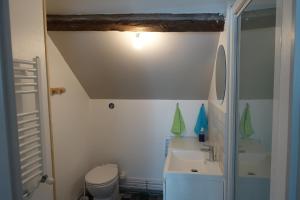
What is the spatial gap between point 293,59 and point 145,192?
2955mm

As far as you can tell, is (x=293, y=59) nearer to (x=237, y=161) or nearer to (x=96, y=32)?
(x=237, y=161)

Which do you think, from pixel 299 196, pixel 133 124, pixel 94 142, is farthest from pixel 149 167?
pixel 299 196

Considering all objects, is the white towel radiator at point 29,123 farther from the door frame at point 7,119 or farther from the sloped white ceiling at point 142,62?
the sloped white ceiling at point 142,62

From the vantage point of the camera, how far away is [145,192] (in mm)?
3137

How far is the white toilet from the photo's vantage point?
250 centimetres

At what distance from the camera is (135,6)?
1.94m

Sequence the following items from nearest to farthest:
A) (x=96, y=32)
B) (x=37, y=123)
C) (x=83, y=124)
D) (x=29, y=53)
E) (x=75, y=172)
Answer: (x=29, y=53) < (x=37, y=123) < (x=96, y=32) < (x=75, y=172) < (x=83, y=124)

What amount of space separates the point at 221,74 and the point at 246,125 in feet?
2.43

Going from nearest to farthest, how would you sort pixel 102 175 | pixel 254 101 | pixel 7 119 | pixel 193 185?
pixel 7 119 → pixel 254 101 → pixel 193 185 → pixel 102 175

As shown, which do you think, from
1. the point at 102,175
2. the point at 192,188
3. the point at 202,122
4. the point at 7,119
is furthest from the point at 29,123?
the point at 202,122

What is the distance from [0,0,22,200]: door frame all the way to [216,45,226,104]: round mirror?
5.61 feet

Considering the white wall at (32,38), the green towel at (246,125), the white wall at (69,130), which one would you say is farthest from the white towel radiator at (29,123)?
the green towel at (246,125)

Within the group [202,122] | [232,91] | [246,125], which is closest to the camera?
[246,125]

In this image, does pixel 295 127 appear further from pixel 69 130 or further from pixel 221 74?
pixel 69 130
